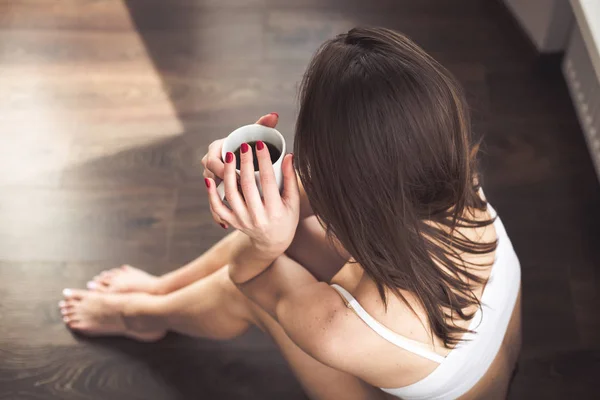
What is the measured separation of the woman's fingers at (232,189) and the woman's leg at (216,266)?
267 millimetres

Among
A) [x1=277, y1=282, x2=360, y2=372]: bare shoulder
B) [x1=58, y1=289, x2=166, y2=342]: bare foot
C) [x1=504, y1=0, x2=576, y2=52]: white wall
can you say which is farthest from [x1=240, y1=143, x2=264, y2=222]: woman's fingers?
[x1=504, y1=0, x2=576, y2=52]: white wall

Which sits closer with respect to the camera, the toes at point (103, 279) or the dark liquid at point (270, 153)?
the dark liquid at point (270, 153)

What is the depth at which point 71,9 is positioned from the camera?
2.03 meters

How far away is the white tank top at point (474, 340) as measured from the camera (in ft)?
2.92

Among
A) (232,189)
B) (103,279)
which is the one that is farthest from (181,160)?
(232,189)

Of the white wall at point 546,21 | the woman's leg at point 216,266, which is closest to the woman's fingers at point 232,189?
the woman's leg at point 216,266

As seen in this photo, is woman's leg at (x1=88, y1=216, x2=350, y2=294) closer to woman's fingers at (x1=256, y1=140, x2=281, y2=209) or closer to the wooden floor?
the wooden floor

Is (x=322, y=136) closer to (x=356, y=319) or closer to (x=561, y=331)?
(x=356, y=319)

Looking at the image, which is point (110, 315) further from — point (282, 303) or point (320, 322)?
point (320, 322)

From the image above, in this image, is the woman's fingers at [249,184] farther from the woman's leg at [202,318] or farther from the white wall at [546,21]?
the white wall at [546,21]

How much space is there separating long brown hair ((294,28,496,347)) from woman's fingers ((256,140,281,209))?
0.06 metres

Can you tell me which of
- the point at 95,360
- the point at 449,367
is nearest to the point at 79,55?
the point at 95,360

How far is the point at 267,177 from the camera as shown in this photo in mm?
854

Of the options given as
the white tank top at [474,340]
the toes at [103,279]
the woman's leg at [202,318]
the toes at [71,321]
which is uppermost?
the white tank top at [474,340]
